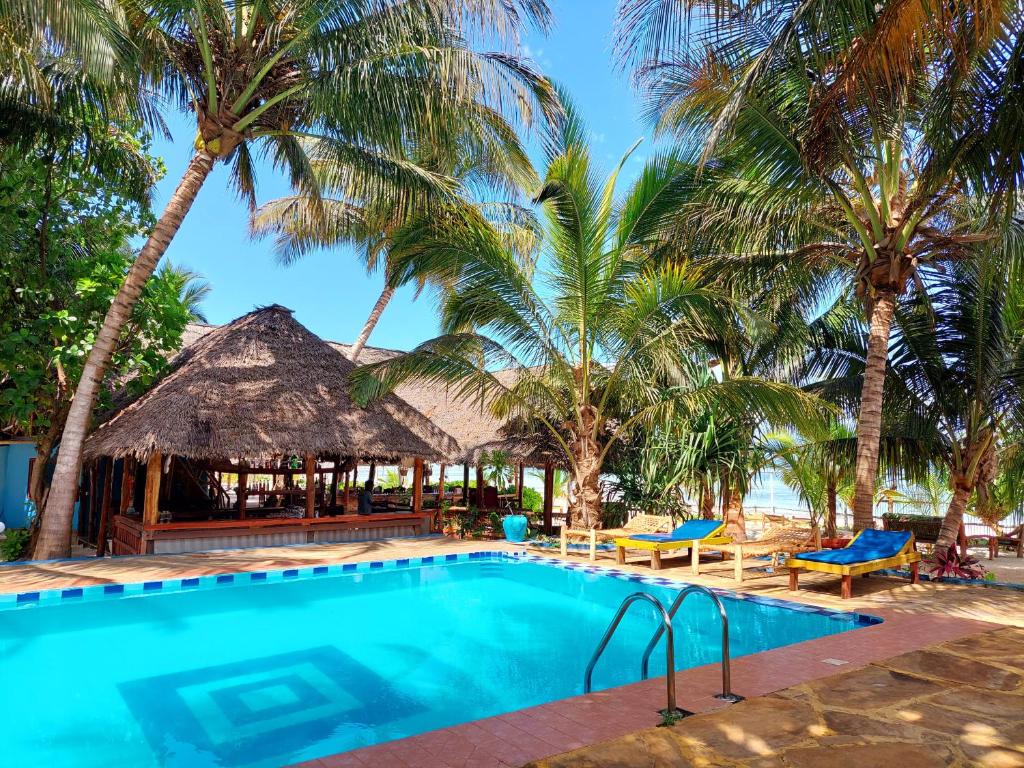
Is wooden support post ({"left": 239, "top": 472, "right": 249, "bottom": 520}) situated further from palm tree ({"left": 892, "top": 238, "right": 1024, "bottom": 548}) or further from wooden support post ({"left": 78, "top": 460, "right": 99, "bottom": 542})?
palm tree ({"left": 892, "top": 238, "right": 1024, "bottom": 548})

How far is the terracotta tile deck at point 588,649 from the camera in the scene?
128 inches

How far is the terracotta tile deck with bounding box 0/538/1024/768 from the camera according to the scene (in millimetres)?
3246

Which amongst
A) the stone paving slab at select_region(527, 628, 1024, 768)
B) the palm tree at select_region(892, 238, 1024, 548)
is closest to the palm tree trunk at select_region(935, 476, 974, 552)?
the palm tree at select_region(892, 238, 1024, 548)

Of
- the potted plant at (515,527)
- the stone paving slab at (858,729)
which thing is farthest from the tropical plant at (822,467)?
the stone paving slab at (858,729)

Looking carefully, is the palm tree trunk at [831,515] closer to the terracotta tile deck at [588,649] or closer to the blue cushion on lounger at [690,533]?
the terracotta tile deck at [588,649]

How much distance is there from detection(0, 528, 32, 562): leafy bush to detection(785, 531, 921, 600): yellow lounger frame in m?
9.54

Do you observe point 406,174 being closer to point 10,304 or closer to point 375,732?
point 10,304

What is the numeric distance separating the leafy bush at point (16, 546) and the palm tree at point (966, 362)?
11.7 meters

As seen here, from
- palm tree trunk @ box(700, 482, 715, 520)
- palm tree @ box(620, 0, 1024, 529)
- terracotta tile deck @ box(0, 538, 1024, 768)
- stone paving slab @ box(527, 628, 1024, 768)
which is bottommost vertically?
terracotta tile deck @ box(0, 538, 1024, 768)

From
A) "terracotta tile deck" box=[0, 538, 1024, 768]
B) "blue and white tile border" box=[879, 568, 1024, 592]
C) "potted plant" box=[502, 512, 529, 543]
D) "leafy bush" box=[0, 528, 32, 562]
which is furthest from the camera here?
"potted plant" box=[502, 512, 529, 543]

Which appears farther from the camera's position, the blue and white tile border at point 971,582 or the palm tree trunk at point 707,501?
the palm tree trunk at point 707,501

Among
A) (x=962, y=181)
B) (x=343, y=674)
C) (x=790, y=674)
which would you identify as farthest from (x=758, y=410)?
(x=343, y=674)

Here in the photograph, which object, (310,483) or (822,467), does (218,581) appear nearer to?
(310,483)

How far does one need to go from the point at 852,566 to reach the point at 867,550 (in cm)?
66
